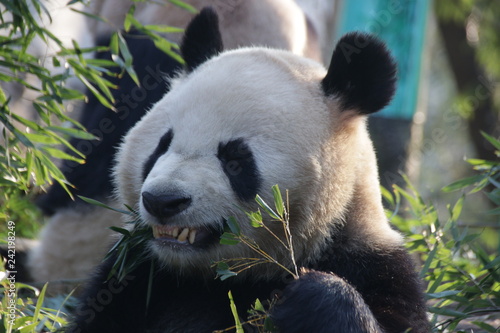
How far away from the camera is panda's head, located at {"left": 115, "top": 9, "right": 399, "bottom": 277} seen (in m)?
1.95

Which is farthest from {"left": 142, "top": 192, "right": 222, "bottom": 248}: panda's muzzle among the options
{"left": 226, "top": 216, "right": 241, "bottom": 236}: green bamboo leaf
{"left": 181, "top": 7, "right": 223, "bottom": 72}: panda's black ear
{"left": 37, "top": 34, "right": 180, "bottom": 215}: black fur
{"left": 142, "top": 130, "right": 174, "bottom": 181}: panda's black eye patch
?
{"left": 37, "top": 34, "right": 180, "bottom": 215}: black fur

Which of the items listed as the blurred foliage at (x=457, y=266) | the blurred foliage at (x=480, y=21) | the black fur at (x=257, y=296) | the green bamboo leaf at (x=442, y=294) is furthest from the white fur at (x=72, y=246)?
the blurred foliage at (x=480, y=21)

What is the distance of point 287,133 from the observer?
2041 mm

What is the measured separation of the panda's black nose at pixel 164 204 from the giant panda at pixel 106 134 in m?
1.37

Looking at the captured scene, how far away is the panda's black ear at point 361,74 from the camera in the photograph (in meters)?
2.10

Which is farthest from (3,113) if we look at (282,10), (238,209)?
(282,10)

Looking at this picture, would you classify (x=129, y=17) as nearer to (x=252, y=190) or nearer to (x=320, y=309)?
(x=252, y=190)

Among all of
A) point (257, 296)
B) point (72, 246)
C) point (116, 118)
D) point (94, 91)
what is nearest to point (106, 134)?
point (116, 118)

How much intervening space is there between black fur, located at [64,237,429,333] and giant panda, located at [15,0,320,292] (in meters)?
1.10

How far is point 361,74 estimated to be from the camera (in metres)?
2.17

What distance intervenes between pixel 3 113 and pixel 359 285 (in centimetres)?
122

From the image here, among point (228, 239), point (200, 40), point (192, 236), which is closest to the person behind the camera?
point (228, 239)

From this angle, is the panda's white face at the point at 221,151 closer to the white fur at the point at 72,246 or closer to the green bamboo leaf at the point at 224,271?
the green bamboo leaf at the point at 224,271

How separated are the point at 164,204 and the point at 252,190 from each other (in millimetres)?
312
